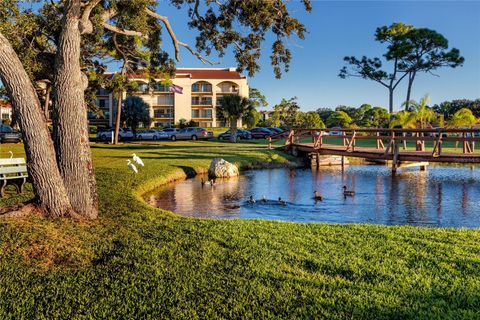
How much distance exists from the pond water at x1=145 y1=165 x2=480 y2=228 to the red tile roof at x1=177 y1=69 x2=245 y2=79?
54167 mm

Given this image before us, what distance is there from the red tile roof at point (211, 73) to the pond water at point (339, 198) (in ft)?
178

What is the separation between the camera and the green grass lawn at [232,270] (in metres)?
4.61

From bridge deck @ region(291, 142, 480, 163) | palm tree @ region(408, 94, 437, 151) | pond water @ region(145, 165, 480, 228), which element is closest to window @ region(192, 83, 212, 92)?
palm tree @ region(408, 94, 437, 151)

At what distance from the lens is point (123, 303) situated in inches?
187

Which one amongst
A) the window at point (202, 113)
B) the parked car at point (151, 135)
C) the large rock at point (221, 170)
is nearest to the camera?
the large rock at point (221, 170)

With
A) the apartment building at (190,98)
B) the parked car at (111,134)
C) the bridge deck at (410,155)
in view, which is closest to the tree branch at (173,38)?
the bridge deck at (410,155)

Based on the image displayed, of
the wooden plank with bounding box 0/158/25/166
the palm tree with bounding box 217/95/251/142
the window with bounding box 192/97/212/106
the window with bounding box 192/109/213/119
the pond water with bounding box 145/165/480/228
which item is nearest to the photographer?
the wooden plank with bounding box 0/158/25/166

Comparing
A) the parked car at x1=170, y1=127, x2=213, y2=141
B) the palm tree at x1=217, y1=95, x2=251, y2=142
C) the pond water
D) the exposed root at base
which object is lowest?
the pond water

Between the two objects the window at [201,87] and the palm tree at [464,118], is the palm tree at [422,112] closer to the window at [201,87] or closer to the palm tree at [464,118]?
the palm tree at [464,118]

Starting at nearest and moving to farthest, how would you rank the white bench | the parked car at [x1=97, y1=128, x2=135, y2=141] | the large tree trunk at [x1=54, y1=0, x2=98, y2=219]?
the large tree trunk at [x1=54, y1=0, x2=98, y2=219] < the white bench < the parked car at [x1=97, y1=128, x2=135, y2=141]

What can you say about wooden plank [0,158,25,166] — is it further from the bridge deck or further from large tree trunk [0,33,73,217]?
the bridge deck

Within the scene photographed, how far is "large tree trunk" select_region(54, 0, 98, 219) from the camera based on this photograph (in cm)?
798

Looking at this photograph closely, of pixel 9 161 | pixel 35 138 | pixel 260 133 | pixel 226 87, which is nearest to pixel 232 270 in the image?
pixel 35 138

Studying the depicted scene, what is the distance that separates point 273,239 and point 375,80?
43337mm
